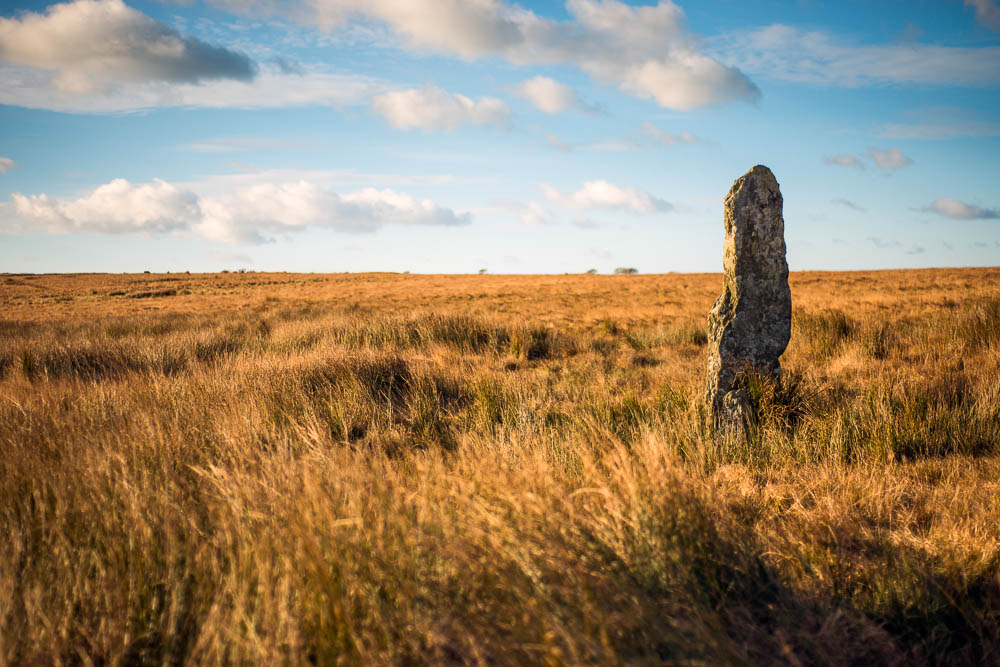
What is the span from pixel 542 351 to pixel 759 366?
5.42m

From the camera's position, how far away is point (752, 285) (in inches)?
203

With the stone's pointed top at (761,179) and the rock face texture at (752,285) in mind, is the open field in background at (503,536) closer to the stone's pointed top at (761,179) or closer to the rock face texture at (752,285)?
the rock face texture at (752,285)

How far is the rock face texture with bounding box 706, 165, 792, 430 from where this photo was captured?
5137 millimetres

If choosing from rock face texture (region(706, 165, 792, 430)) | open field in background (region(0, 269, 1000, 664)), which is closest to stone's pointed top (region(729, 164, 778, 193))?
rock face texture (region(706, 165, 792, 430))

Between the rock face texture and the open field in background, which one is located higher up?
the rock face texture

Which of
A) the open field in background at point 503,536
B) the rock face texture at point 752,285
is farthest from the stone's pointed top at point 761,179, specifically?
the open field in background at point 503,536

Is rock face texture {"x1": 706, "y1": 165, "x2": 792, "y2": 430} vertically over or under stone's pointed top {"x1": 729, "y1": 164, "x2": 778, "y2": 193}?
under

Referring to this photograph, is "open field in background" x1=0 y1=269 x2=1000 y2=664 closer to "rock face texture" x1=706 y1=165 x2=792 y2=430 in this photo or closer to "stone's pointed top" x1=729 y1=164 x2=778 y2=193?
"rock face texture" x1=706 y1=165 x2=792 y2=430

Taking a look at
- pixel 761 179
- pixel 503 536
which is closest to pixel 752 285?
pixel 761 179

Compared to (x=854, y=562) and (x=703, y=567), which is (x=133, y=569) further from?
(x=854, y=562)

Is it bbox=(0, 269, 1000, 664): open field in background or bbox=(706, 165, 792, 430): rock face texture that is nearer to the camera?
bbox=(0, 269, 1000, 664): open field in background

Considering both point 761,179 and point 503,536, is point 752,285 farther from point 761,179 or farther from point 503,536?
point 503,536

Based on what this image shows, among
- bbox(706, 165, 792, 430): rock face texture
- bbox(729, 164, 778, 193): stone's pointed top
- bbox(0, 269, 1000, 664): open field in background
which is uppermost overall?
bbox(729, 164, 778, 193): stone's pointed top

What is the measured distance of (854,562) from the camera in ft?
8.16
